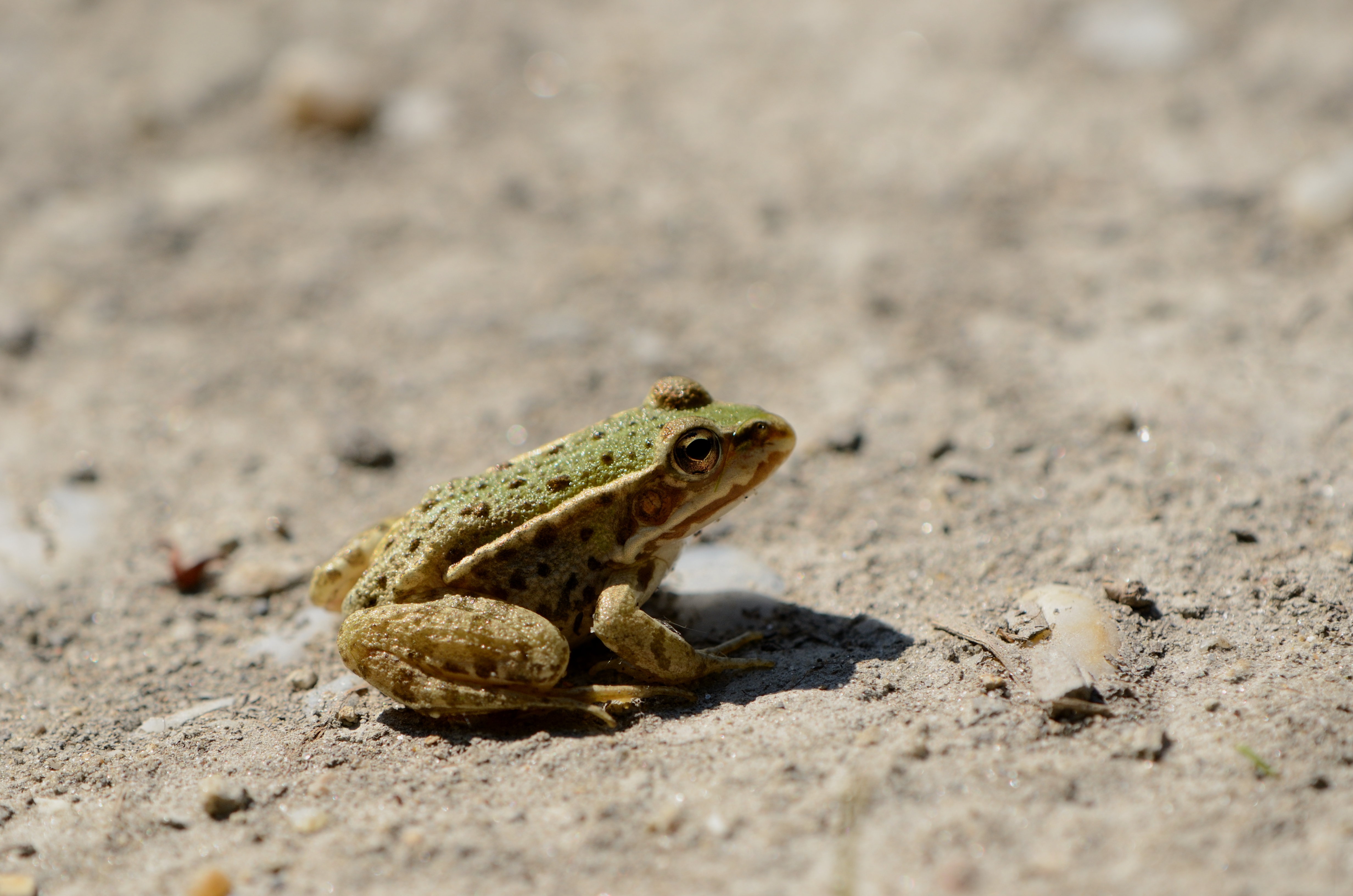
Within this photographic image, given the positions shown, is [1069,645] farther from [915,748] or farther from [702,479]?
[702,479]

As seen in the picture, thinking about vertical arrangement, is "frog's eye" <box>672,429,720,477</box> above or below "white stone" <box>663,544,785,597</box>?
above

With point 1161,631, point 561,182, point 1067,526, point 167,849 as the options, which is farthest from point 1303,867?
point 561,182

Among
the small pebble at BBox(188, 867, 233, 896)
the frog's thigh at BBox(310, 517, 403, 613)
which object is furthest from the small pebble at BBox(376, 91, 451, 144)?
the small pebble at BBox(188, 867, 233, 896)

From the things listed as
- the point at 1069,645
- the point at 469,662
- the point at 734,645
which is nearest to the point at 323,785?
the point at 469,662

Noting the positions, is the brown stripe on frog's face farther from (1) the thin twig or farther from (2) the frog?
(1) the thin twig

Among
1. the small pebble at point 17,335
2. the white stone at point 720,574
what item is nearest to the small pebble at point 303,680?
the white stone at point 720,574

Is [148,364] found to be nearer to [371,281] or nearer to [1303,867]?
[371,281]
